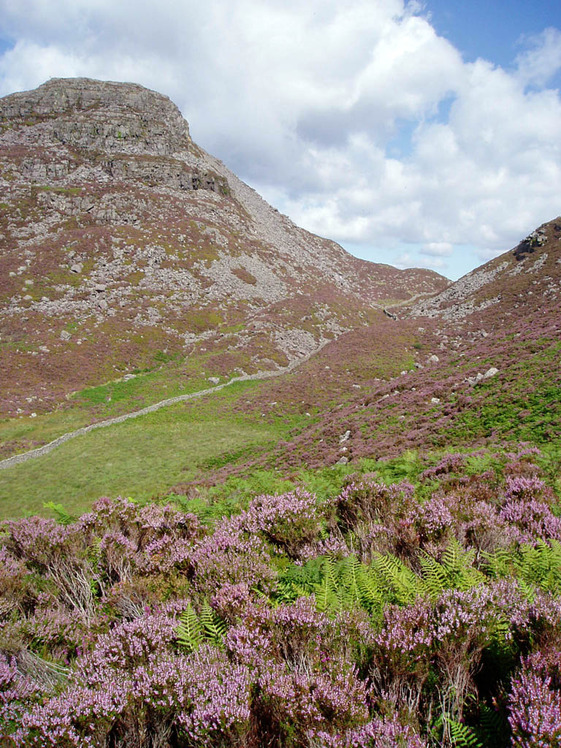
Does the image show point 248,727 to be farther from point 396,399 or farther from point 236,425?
point 236,425

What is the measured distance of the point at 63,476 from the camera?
80.6 ft

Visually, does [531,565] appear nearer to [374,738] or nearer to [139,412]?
[374,738]

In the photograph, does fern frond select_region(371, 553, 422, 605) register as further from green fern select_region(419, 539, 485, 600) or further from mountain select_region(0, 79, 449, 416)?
mountain select_region(0, 79, 449, 416)

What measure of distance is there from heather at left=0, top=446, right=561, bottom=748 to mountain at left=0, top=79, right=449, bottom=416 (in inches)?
1470

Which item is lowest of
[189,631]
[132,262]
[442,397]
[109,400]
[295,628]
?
[442,397]

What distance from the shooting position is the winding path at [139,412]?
28891 mm

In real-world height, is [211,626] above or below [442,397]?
above

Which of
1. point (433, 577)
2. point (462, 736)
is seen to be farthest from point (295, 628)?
point (433, 577)

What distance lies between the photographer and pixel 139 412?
36844mm

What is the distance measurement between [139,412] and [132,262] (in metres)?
36.1

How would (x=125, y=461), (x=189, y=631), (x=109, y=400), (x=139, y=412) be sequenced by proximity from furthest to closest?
(x=109, y=400) < (x=139, y=412) < (x=125, y=461) < (x=189, y=631)

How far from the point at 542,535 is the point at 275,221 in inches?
4659

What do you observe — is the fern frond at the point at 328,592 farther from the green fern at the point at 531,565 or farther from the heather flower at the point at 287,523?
the green fern at the point at 531,565

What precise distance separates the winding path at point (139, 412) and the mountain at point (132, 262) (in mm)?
1522
